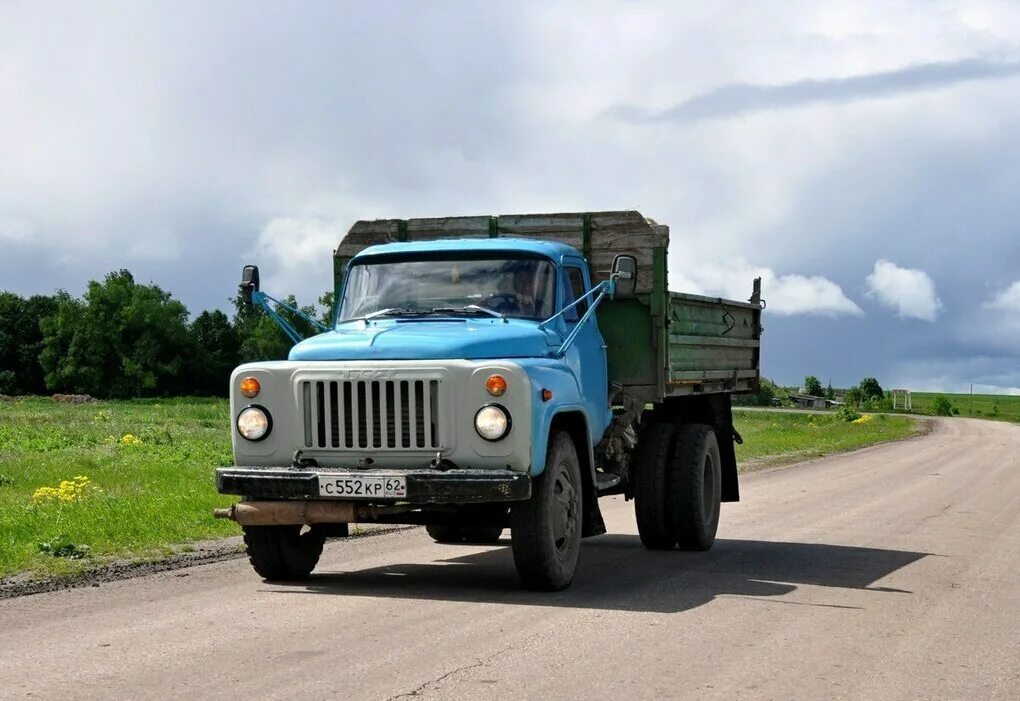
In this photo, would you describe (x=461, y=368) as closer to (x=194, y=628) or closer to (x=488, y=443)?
(x=488, y=443)

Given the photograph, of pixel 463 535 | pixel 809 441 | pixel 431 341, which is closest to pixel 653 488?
pixel 463 535

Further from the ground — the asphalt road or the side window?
the side window

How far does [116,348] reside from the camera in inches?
4547

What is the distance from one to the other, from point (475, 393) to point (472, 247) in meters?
1.80

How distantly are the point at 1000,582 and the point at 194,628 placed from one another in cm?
618

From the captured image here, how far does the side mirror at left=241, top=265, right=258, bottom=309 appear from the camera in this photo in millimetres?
10820

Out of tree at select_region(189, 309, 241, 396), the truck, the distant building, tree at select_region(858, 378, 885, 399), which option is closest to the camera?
the truck

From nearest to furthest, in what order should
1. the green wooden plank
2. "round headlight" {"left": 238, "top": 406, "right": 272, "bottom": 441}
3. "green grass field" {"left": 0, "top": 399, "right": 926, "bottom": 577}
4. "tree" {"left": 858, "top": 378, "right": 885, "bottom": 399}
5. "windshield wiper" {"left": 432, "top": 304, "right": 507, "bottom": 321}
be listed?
"round headlight" {"left": 238, "top": 406, "right": 272, "bottom": 441} < "windshield wiper" {"left": 432, "top": 304, "right": 507, "bottom": 321} < "green grass field" {"left": 0, "top": 399, "right": 926, "bottom": 577} < the green wooden plank < "tree" {"left": 858, "top": 378, "right": 885, "bottom": 399}

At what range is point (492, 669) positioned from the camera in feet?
22.7

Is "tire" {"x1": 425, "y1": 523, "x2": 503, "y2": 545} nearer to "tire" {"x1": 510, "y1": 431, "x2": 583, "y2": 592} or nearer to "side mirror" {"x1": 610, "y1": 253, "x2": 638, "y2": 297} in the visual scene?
"tire" {"x1": 510, "y1": 431, "x2": 583, "y2": 592}

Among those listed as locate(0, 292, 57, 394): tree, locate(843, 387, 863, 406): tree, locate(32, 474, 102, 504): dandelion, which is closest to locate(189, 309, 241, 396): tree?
locate(0, 292, 57, 394): tree

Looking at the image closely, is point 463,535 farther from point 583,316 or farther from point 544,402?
point 544,402

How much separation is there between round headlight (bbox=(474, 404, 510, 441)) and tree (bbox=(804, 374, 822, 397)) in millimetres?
134393

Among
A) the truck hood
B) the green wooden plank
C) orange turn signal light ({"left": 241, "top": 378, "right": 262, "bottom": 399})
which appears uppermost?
the green wooden plank
